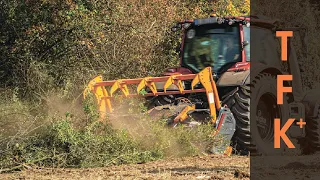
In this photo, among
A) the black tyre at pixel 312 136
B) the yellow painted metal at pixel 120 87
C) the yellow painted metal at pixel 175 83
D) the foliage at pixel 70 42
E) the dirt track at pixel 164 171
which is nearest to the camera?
the dirt track at pixel 164 171

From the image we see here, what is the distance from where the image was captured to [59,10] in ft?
43.0

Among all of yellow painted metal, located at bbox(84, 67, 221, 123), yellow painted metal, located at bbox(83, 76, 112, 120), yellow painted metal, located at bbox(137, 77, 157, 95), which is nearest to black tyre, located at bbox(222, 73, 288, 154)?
yellow painted metal, located at bbox(84, 67, 221, 123)

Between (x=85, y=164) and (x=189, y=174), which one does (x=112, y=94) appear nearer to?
(x=85, y=164)

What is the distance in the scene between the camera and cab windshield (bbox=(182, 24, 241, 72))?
33.2 ft

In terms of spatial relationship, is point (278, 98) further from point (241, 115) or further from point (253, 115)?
point (241, 115)

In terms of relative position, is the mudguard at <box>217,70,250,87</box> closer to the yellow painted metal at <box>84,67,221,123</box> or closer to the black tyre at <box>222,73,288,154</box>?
the black tyre at <box>222,73,288,154</box>

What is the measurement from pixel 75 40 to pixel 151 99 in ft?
10.7

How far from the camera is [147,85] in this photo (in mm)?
9664

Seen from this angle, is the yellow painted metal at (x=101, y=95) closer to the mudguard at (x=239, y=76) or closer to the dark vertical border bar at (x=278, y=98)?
the mudguard at (x=239, y=76)

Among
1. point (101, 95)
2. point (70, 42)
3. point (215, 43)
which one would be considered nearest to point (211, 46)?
point (215, 43)

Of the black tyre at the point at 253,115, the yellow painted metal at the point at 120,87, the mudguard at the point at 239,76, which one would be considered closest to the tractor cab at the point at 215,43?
the mudguard at the point at 239,76

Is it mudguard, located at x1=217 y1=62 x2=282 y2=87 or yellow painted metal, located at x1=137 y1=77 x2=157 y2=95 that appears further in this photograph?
yellow painted metal, located at x1=137 y1=77 x2=157 y2=95

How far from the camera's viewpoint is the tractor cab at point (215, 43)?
10023 mm

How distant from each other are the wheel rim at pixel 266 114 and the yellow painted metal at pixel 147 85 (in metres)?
1.69
